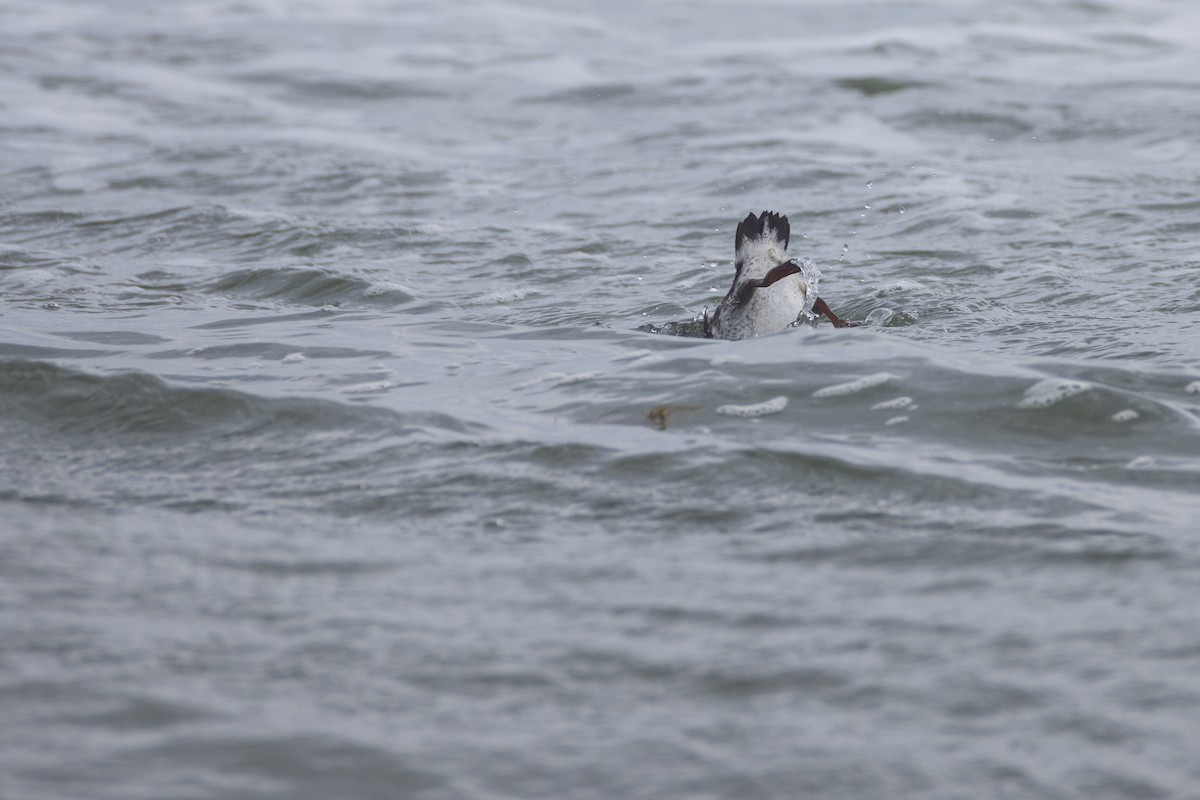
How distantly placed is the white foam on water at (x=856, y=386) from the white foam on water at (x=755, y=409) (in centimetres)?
18

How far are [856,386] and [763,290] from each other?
1163mm

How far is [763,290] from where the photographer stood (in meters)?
6.23

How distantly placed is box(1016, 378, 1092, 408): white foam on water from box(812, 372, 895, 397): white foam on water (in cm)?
50

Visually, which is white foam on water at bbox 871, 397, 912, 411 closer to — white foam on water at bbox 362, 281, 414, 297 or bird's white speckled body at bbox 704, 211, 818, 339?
bird's white speckled body at bbox 704, 211, 818, 339

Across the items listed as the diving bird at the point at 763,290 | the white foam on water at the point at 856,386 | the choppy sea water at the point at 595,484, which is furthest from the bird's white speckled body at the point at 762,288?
the white foam on water at the point at 856,386

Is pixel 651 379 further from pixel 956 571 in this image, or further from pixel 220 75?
pixel 220 75

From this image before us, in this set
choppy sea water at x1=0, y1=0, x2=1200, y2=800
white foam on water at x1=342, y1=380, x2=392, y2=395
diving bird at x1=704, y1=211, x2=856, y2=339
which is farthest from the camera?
diving bird at x1=704, y1=211, x2=856, y2=339

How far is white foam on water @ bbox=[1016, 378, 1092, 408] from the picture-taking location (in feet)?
16.1

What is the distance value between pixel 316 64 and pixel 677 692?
48.5 feet

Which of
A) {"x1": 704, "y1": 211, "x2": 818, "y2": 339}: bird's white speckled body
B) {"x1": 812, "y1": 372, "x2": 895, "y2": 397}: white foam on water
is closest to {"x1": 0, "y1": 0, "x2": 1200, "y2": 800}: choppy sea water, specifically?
{"x1": 812, "y1": 372, "x2": 895, "y2": 397}: white foam on water

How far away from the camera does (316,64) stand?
54.6 ft

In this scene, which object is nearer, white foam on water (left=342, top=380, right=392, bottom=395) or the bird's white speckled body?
white foam on water (left=342, top=380, right=392, bottom=395)

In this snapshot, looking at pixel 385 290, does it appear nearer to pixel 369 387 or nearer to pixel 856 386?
pixel 369 387

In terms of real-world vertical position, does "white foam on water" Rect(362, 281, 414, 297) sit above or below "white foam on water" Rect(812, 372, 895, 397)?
above
